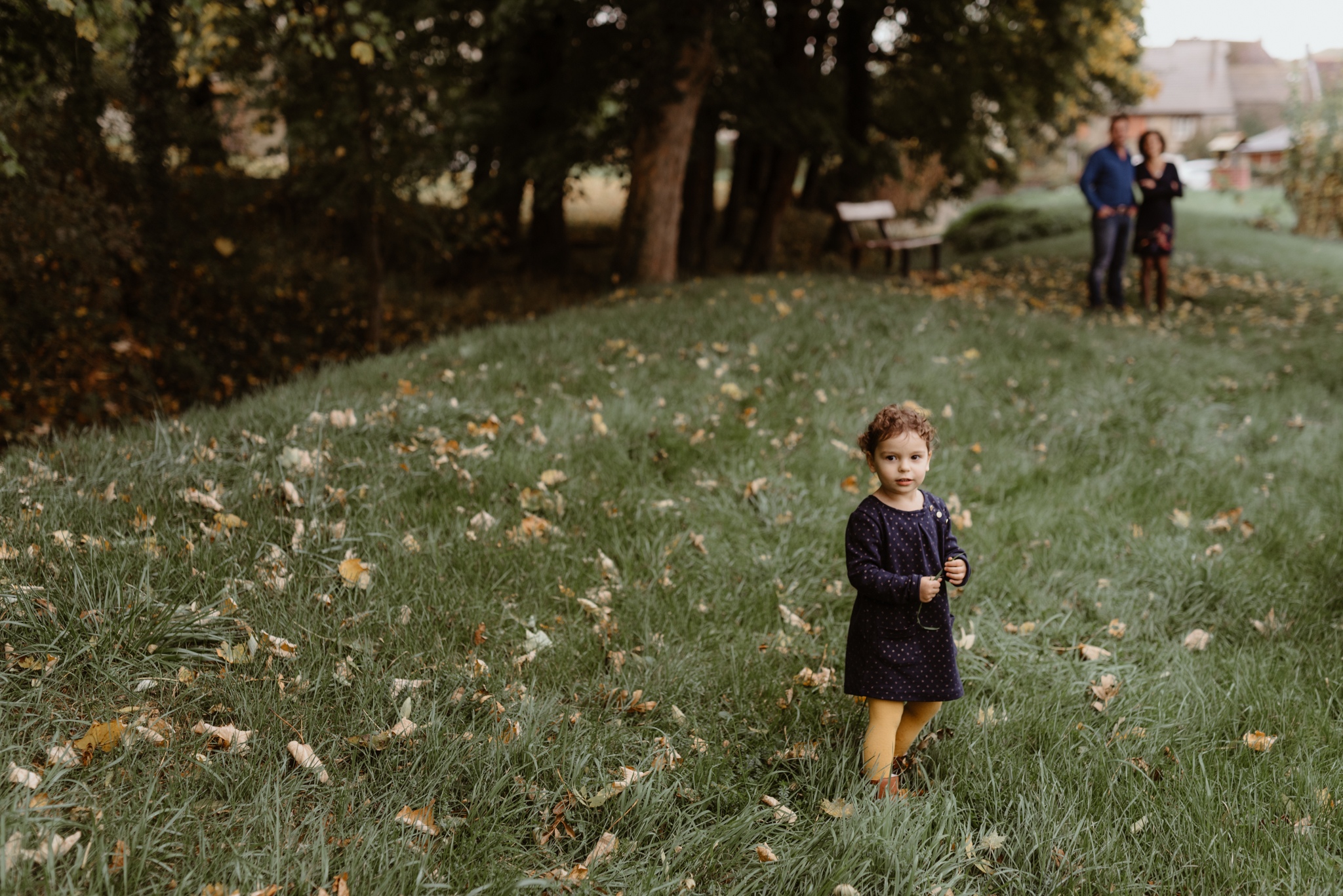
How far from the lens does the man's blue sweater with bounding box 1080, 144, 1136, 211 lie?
1023 cm

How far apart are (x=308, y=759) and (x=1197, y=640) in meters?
3.39

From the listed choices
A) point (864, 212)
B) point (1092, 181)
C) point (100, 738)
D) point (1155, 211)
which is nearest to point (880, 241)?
point (864, 212)

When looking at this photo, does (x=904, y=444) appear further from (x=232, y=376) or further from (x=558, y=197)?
(x=558, y=197)

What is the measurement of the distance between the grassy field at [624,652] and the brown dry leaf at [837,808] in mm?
12

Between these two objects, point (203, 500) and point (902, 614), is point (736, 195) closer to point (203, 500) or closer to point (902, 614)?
point (203, 500)

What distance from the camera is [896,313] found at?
851 cm

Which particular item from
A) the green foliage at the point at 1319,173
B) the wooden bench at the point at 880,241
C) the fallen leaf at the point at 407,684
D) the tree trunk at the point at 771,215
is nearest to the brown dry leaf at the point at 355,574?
the fallen leaf at the point at 407,684

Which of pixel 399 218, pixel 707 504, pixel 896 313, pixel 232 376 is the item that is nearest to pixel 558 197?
pixel 399 218

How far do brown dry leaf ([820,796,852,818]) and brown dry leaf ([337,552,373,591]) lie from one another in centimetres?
178

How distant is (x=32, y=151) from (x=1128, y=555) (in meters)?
8.75

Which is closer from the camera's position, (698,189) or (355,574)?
(355,574)

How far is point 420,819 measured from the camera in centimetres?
219

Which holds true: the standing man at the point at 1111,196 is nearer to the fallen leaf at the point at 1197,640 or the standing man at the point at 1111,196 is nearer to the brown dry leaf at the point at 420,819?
the fallen leaf at the point at 1197,640

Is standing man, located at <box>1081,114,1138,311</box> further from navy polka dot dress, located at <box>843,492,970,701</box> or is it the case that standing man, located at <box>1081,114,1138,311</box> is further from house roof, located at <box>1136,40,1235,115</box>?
house roof, located at <box>1136,40,1235,115</box>
